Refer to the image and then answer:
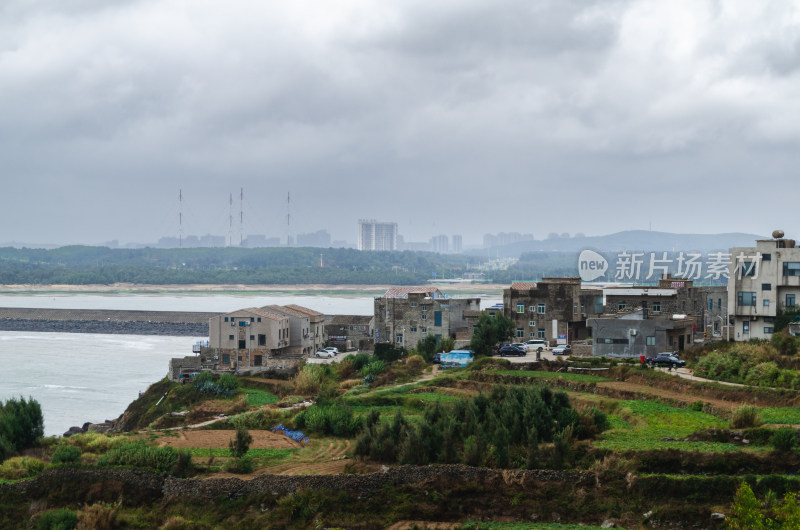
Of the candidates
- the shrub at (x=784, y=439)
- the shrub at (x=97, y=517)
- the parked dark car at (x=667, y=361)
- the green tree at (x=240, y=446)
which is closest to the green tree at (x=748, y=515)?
the shrub at (x=784, y=439)

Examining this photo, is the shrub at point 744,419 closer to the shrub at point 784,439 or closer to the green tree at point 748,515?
the shrub at point 784,439

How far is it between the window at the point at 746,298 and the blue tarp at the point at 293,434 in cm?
1495

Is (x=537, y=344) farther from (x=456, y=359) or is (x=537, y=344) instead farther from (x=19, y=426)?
(x=19, y=426)

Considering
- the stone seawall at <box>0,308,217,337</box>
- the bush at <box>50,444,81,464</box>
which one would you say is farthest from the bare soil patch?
the stone seawall at <box>0,308,217,337</box>

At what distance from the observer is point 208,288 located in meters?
141

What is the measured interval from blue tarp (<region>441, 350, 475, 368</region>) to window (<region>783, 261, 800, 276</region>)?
387 inches

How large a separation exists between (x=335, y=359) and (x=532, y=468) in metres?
24.1

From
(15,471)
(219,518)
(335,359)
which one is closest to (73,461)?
(15,471)

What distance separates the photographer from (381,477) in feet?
43.4

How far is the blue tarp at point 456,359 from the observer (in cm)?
2806

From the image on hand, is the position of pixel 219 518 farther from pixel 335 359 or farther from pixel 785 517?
pixel 335 359

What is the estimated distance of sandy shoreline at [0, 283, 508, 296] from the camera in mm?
130125

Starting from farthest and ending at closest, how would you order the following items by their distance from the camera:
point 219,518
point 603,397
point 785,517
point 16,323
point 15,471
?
1. point 16,323
2. point 603,397
3. point 15,471
4. point 219,518
5. point 785,517

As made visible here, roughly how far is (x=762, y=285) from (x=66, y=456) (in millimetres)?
20098
